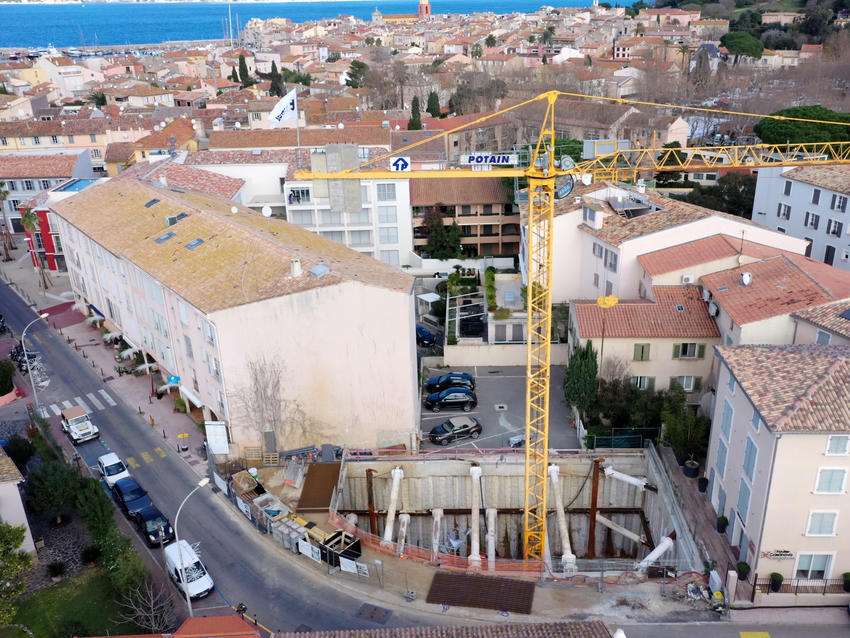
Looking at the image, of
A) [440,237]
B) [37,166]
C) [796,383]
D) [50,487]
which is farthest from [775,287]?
→ [37,166]

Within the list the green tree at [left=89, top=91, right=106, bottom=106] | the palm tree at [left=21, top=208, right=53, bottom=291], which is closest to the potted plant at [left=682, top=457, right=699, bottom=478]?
the palm tree at [left=21, top=208, right=53, bottom=291]

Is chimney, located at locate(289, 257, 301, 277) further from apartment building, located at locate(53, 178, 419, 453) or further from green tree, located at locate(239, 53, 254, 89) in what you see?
green tree, located at locate(239, 53, 254, 89)

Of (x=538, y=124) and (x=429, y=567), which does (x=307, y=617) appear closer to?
(x=429, y=567)

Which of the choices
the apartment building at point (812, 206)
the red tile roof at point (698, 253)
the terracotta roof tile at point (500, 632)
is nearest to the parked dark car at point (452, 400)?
the red tile roof at point (698, 253)

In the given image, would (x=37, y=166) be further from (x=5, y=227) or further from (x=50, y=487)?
(x=50, y=487)

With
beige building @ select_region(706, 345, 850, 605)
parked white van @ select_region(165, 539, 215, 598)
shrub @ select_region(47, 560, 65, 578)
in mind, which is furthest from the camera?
shrub @ select_region(47, 560, 65, 578)

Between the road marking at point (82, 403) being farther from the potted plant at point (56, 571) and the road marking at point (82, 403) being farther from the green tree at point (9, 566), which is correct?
the green tree at point (9, 566)
